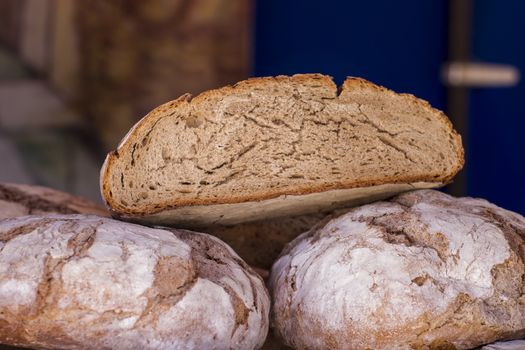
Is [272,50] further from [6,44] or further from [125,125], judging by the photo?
[6,44]

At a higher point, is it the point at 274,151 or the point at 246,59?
the point at 274,151

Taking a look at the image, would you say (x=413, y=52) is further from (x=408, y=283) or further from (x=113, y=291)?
(x=113, y=291)

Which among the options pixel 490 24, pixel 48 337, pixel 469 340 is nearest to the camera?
pixel 48 337

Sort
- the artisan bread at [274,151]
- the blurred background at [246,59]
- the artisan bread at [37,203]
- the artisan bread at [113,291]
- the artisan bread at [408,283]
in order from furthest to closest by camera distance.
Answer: the blurred background at [246,59], the artisan bread at [37,203], the artisan bread at [274,151], the artisan bread at [408,283], the artisan bread at [113,291]

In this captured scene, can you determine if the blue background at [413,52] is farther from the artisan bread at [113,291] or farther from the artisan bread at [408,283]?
the artisan bread at [113,291]

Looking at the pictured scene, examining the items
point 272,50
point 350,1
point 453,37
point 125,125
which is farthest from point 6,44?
point 453,37

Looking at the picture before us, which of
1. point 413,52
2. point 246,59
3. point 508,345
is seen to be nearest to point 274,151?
point 508,345

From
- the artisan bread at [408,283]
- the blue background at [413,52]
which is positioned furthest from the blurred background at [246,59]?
the artisan bread at [408,283]
